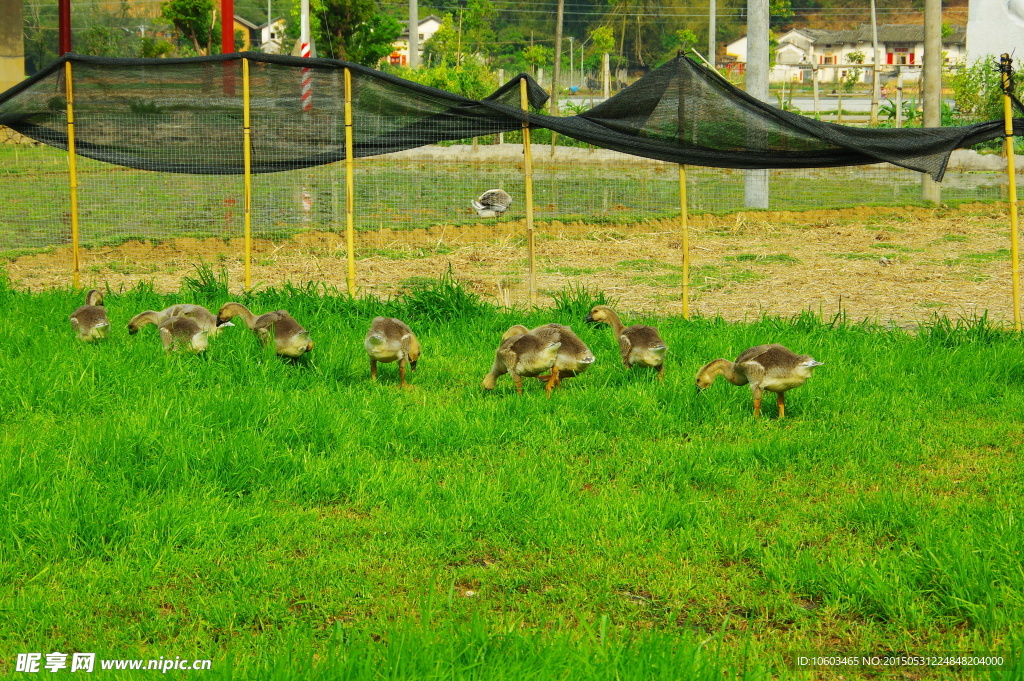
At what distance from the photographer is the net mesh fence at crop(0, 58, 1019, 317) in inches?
429

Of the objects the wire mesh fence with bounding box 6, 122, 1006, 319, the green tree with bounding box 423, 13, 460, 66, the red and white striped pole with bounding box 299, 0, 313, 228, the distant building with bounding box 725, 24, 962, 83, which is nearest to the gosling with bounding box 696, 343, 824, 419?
the wire mesh fence with bounding box 6, 122, 1006, 319

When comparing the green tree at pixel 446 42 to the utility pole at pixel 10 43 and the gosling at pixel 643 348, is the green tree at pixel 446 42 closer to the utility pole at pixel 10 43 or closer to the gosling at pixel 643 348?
the utility pole at pixel 10 43

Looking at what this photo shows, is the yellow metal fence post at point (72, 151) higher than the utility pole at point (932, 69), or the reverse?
the utility pole at point (932, 69)

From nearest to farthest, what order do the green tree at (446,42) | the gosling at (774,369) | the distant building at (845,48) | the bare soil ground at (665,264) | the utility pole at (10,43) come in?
the gosling at (774,369)
the bare soil ground at (665,264)
the utility pole at (10,43)
the green tree at (446,42)
the distant building at (845,48)

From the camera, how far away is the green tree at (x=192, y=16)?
41.3 metres

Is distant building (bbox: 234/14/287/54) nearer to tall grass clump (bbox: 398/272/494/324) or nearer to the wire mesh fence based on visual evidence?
the wire mesh fence

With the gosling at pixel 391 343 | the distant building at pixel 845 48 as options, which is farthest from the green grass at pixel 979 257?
the distant building at pixel 845 48

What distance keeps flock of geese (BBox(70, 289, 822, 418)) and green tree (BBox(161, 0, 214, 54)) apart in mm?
36435

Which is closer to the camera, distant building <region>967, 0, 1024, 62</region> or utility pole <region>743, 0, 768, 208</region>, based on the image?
utility pole <region>743, 0, 768, 208</region>

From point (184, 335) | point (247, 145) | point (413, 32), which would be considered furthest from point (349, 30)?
point (184, 335)

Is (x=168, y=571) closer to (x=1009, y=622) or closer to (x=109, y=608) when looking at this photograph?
(x=109, y=608)

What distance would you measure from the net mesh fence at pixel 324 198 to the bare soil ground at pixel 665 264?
0.07 meters

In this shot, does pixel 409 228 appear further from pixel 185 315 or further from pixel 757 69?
pixel 185 315

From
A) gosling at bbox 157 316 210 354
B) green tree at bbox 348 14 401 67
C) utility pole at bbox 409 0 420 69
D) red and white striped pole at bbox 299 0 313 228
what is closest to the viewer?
gosling at bbox 157 316 210 354
